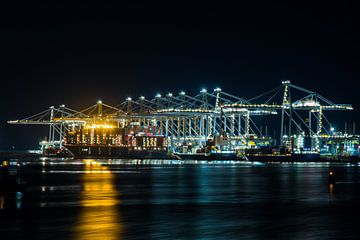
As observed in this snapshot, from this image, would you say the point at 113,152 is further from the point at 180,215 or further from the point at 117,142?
the point at 180,215

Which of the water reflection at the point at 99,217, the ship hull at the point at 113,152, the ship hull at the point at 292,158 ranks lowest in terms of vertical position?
the water reflection at the point at 99,217

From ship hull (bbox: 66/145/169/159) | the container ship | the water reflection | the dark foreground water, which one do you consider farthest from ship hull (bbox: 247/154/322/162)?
the water reflection

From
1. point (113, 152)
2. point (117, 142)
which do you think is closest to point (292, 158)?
point (117, 142)

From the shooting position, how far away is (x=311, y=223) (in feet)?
62.6

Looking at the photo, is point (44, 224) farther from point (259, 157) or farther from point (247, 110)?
point (259, 157)

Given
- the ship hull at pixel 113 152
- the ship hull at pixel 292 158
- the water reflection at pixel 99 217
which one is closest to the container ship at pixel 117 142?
the ship hull at pixel 113 152

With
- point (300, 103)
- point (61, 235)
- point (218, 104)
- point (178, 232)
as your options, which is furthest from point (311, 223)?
point (218, 104)

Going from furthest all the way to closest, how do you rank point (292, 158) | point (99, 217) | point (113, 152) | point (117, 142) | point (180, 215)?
1. point (113, 152)
2. point (117, 142)
3. point (292, 158)
4. point (180, 215)
5. point (99, 217)

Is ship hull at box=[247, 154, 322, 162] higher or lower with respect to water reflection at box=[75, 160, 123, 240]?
higher

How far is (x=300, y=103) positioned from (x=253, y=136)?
30.2 meters

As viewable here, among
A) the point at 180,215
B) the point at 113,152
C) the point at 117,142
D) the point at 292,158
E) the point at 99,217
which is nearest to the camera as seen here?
the point at 99,217

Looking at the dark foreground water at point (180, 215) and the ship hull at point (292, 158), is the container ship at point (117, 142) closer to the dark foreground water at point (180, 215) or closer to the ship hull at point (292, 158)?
the ship hull at point (292, 158)

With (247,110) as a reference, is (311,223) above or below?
below

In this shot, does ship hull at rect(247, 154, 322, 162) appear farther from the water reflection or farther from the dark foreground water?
the water reflection
